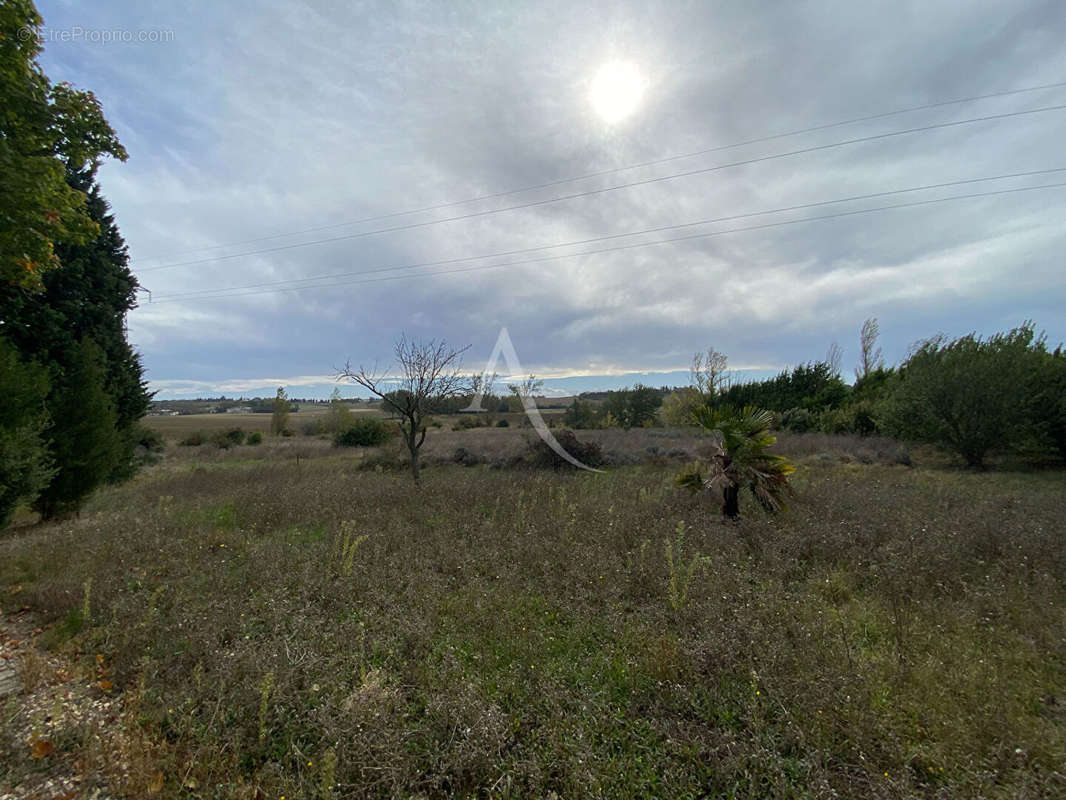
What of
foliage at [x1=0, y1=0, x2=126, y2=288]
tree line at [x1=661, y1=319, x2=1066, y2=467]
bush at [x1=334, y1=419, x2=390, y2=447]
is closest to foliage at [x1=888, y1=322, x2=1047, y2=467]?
tree line at [x1=661, y1=319, x2=1066, y2=467]

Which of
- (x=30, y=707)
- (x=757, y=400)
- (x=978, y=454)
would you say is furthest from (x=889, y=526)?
(x=757, y=400)

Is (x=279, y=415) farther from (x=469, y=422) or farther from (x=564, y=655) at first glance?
(x=564, y=655)

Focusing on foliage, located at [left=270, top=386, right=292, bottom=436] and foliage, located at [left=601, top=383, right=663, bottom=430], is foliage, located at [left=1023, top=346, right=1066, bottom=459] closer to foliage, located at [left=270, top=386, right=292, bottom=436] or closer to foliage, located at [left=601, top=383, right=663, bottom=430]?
foliage, located at [left=601, top=383, right=663, bottom=430]

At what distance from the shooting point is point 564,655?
3.15 meters

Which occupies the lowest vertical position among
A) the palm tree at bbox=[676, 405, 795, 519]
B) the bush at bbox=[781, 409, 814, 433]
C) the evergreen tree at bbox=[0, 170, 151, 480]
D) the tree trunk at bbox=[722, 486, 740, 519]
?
the tree trunk at bbox=[722, 486, 740, 519]

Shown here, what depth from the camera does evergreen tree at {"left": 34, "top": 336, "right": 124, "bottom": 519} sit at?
7.59m

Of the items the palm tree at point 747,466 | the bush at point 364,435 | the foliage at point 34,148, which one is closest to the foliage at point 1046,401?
the palm tree at point 747,466

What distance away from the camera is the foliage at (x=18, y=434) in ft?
18.2

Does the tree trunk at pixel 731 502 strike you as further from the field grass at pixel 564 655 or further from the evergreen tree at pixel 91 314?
the evergreen tree at pixel 91 314

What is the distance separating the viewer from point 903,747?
2230mm

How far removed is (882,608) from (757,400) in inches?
987

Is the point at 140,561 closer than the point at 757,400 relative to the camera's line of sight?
Yes

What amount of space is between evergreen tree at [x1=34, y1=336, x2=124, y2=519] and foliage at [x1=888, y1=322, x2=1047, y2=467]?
22170 mm

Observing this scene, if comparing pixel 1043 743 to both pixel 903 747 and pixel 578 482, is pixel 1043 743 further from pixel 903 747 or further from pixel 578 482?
pixel 578 482
